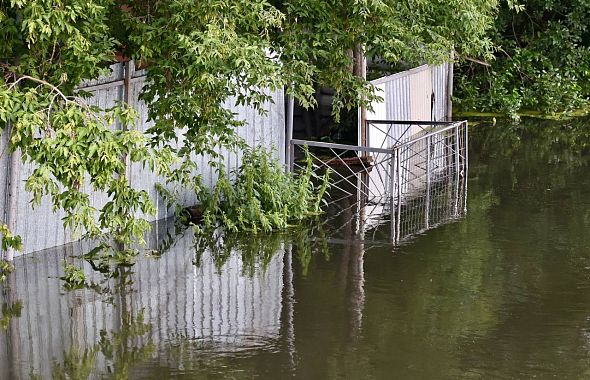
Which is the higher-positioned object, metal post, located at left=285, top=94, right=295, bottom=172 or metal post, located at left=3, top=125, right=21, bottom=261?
metal post, located at left=285, top=94, right=295, bottom=172

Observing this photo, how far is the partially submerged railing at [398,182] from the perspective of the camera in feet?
45.3

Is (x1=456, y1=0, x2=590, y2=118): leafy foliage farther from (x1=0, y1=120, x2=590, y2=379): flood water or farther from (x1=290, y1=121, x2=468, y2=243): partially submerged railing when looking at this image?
(x1=0, y1=120, x2=590, y2=379): flood water

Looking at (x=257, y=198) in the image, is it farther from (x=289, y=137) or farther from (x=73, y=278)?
(x=73, y=278)

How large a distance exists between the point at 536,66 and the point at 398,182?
14090 mm

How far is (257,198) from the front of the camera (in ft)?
43.5

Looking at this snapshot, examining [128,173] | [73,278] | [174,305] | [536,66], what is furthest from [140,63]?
[536,66]

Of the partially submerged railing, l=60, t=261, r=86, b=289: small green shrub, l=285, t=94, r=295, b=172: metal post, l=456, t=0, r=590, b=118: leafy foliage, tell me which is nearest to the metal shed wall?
l=285, t=94, r=295, b=172: metal post

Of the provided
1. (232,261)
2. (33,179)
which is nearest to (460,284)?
(232,261)

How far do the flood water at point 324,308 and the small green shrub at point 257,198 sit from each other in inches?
12.9

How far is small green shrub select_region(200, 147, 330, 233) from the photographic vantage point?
12.9 meters

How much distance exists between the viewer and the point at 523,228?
1321 centimetres

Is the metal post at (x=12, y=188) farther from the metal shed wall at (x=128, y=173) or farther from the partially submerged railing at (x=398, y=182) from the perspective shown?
the partially submerged railing at (x=398, y=182)

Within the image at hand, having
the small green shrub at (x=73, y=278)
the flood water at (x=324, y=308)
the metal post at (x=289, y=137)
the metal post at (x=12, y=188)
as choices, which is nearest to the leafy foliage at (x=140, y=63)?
the metal post at (x=12, y=188)

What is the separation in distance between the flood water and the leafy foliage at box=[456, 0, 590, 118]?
38.7 ft
